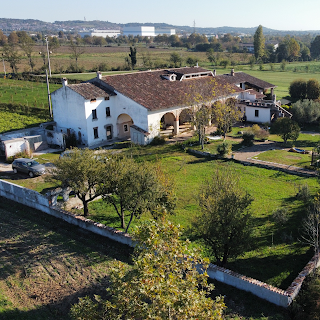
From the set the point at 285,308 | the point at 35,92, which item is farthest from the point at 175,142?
the point at 35,92

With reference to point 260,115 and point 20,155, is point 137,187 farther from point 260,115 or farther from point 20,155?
point 260,115

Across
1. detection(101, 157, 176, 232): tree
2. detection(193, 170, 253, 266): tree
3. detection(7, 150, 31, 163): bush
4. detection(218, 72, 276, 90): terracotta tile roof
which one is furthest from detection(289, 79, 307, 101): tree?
detection(193, 170, 253, 266): tree

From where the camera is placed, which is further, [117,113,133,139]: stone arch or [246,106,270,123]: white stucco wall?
[246,106,270,123]: white stucco wall

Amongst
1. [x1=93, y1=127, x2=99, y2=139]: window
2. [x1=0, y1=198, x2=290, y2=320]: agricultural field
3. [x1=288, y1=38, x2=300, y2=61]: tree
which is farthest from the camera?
[x1=288, y1=38, x2=300, y2=61]: tree

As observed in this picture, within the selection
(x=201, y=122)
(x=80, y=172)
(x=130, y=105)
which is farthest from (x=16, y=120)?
(x=80, y=172)

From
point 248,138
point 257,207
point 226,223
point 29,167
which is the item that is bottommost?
point 257,207

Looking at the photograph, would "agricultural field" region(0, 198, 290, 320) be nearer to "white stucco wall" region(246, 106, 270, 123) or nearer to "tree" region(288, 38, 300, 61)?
"white stucco wall" region(246, 106, 270, 123)
